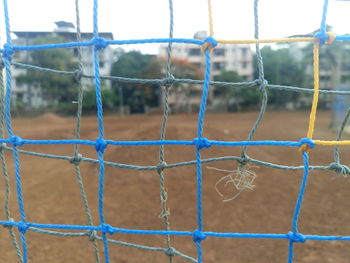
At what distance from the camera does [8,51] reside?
97 cm

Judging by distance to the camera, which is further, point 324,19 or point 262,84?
point 262,84

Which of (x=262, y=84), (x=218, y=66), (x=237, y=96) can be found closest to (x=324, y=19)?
(x=262, y=84)

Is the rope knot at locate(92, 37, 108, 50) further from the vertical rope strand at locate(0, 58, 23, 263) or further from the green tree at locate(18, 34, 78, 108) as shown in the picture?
the green tree at locate(18, 34, 78, 108)

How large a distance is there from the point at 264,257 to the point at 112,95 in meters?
11.7

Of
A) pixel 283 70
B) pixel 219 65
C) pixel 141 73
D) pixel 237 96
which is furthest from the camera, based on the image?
pixel 219 65

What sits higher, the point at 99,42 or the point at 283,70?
the point at 283,70

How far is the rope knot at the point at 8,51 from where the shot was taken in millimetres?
970

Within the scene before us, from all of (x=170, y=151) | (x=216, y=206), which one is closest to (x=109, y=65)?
(x=170, y=151)

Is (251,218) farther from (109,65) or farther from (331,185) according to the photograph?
(109,65)

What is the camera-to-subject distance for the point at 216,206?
319 centimetres

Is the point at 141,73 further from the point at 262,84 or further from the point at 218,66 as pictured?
the point at 262,84

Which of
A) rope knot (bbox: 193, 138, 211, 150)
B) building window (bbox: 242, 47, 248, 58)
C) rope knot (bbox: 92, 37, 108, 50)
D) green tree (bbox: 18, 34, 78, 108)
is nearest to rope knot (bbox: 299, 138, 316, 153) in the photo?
rope knot (bbox: 193, 138, 211, 150)

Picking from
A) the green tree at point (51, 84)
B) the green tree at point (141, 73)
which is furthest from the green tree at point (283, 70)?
the green tree at point (51, 84)

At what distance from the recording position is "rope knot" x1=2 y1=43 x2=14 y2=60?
38.2 inches
